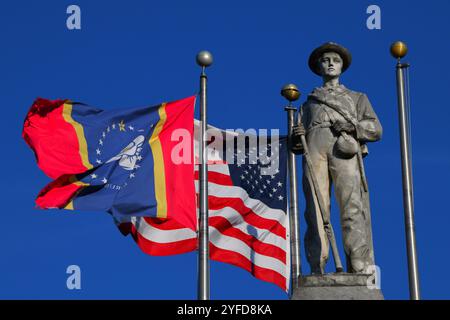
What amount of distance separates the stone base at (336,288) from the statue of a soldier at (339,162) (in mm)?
753

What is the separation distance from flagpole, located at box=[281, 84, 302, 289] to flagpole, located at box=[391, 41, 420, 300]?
2.13 meters

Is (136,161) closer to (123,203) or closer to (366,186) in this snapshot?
(123,203)

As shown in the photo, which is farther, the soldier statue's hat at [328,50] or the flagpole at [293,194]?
the flagpole at [293,194]

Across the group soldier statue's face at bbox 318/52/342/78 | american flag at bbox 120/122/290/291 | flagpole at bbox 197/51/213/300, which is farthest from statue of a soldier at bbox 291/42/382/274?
american flag at bbox 120/122/290/291

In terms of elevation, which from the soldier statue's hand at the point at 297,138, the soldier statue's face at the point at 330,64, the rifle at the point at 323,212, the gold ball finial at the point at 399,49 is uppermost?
the gold ball finial at the point at 399,49

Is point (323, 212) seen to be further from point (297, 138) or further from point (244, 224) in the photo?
point (244, 224)

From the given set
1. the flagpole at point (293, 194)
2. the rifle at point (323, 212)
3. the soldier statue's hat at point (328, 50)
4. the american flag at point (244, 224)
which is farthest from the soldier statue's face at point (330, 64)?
the american flag at point (244, 224)

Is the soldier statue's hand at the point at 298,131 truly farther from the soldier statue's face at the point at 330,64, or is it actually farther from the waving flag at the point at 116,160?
the waving flag at the point at 116,160

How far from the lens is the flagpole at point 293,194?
1864 centimetres

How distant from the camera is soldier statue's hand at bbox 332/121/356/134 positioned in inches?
602

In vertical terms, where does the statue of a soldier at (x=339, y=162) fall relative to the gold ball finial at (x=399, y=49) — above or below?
below

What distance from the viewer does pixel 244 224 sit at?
21.2 m

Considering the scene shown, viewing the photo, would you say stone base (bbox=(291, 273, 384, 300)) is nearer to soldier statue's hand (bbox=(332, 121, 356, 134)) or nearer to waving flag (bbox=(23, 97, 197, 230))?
soldier statue's hand (bbox=(332, 121, 356, 134))
